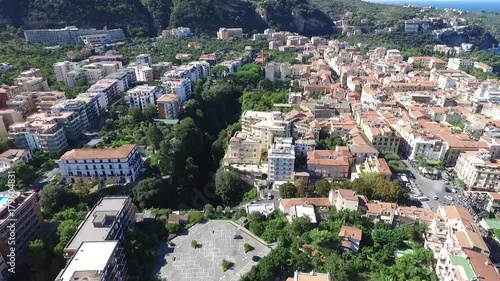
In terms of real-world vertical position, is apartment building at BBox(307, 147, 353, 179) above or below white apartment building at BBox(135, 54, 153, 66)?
below

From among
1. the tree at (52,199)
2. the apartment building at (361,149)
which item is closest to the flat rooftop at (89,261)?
the tree at (52,199)

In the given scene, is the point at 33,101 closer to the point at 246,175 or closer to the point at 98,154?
the point at 98,154

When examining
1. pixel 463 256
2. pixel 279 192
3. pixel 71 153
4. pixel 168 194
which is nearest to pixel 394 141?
pixel 279 192

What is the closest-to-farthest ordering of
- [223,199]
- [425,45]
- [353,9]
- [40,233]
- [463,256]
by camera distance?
[463,256] → [40,233] → [223,199] → [425,45] → [353,9]

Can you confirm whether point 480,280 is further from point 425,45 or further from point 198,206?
point 425,45

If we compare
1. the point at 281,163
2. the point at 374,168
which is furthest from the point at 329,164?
the point at 281,163

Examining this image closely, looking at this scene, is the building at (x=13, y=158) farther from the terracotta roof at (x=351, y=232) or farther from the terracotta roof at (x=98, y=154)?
the terracotta roof at (x=351, y=232)

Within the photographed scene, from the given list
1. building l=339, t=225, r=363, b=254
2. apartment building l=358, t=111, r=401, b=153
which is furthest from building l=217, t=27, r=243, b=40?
building l=339, t=225, r=363, b=254

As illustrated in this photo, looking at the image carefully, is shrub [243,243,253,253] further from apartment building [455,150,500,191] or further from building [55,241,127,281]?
apartment building [455,150,500,191]
